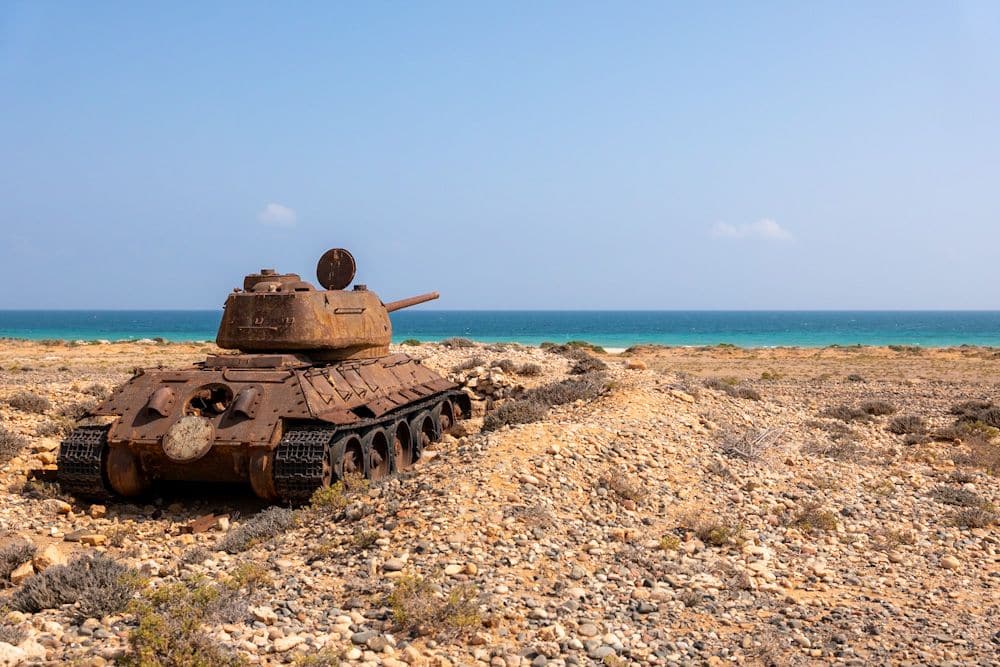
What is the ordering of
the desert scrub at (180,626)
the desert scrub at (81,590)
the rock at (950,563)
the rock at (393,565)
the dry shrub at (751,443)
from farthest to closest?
the dry shrub at (751,443) → the rock at (950,563) → the rock at (393,565) → the desert scrub at (81,590) → the desert scrub at (180,626)

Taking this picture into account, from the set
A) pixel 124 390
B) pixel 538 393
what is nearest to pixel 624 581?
pixel 124 390

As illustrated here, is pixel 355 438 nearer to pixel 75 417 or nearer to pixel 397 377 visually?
pixel 397 377

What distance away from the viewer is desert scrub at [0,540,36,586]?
824 centimetres

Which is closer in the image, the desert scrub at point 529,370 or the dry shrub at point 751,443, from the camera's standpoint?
the dry shrub at point 751,443

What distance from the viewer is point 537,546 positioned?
8.48 m

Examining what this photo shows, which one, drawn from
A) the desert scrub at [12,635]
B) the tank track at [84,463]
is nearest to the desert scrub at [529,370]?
the tank track at [84,463]

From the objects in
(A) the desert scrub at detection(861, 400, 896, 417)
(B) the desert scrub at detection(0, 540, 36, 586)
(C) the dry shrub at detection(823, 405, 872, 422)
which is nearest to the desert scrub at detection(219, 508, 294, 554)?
(B) the desert scrub at detection(0, 540, 36, 586)

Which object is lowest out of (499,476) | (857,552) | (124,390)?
(857,552)

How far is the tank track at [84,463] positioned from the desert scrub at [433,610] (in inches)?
228

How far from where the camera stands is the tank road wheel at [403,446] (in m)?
13.6

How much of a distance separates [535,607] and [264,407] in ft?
17.6

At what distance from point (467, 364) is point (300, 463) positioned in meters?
11.0

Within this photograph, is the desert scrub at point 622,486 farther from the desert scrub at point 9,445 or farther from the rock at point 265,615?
the desert scrub at point 9,445

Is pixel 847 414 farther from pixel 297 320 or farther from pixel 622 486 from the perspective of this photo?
pixel 297 320
